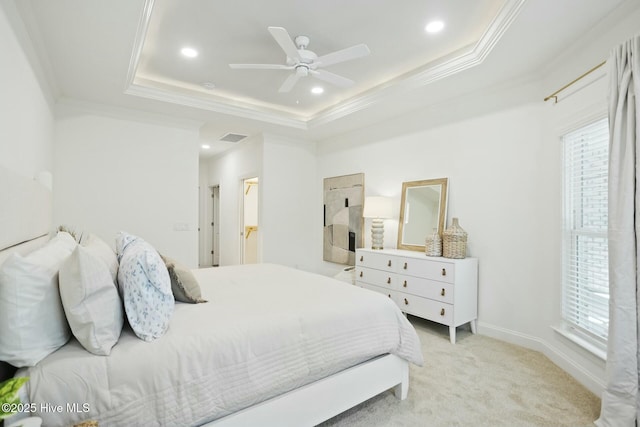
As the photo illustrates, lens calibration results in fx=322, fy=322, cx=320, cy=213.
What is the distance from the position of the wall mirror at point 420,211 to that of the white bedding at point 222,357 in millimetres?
1815

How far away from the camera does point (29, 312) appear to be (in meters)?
1.13

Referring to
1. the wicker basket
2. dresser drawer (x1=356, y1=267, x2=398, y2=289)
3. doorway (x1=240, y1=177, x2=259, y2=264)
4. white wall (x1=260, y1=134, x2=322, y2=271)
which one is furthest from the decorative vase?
doorway (x1=240, y1=177, x2=259, y2=264)

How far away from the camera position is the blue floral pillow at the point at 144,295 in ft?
4.49

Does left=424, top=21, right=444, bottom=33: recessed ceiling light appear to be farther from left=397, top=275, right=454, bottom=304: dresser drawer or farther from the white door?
the white door

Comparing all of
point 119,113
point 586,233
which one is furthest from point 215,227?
point 586,233

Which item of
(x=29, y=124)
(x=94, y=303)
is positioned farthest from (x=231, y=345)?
(x=29, y=124)

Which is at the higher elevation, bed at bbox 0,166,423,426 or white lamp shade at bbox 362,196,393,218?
white lamp shade at bbox 362,196,393,218

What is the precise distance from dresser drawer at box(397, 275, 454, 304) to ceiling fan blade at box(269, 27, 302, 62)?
7.78 feet

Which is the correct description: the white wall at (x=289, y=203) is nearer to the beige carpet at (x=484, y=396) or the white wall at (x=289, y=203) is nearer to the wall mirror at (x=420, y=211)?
the wall mirror at (x=420, y=211)

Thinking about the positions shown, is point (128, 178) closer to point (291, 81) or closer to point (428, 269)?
point (291, 81)

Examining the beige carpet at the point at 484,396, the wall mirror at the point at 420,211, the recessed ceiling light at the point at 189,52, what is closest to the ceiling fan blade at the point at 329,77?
the recessed ceiling light at the point at 189,52

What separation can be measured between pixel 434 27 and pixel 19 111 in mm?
3105

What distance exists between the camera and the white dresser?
3.03m

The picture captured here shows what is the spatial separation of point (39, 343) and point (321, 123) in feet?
13.0
